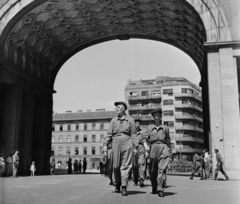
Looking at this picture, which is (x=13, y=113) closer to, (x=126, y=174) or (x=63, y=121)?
(x=126, y=174)

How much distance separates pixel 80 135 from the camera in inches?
3610

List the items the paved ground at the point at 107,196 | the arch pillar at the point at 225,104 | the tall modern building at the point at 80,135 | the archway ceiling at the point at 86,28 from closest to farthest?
the paved ground at the point at 107,196 < the arch pillar at the point at 225,104 < the archway ceiling at the point at 86,28 < the tall modern building at the point at 80,135

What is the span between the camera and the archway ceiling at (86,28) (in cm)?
2375

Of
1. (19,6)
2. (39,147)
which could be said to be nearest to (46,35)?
(19,6)

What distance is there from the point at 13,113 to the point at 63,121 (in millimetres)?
69598

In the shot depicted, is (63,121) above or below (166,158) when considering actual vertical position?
above

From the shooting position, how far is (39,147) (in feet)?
100

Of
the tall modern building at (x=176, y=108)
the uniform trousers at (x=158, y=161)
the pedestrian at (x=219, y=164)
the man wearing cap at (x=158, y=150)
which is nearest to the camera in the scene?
the uniform trousers at (x=158, y=161)

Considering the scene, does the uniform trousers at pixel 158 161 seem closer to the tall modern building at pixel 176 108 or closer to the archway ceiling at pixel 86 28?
the archway ceiling at pixel 86 28

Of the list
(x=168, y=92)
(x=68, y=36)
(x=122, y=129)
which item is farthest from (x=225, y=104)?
(x=168, y=92)

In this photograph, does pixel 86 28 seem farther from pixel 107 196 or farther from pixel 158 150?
pixel 107 196

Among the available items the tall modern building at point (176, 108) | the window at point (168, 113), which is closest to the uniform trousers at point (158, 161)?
the tall modern building at point (176, 108)

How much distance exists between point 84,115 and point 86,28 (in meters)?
67.1

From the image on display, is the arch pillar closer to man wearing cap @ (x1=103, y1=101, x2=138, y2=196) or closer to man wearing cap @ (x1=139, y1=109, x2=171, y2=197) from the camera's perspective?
man wearing cap @ (x1=139, y1=109, x2=171, y2=197)
